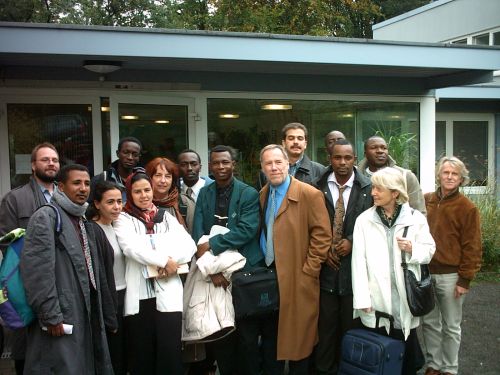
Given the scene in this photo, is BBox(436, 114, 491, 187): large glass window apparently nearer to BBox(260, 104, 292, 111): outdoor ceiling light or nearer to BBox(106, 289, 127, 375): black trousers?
BBox(260, 104, 292, 111): outdoor ceiling light

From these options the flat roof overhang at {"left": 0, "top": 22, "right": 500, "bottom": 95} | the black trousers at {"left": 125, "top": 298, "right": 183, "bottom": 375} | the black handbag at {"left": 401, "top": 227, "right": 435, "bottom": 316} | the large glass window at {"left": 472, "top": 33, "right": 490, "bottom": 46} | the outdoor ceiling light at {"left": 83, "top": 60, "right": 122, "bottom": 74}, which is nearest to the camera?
the black handbag at {"left": 401, "top": 227, "right": 435, "bottom": 316}

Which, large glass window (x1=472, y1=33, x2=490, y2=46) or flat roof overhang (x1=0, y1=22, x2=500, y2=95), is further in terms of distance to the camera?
large glass window (x1=472, y1=33, x2=490, y2=46)

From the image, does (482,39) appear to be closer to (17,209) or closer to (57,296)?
(17,209)

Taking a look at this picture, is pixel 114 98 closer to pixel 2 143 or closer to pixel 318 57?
pixel 2 143

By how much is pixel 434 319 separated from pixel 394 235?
115 centimetres

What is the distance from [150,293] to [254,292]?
31.7 inches

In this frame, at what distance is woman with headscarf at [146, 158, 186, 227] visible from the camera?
13.7 ft

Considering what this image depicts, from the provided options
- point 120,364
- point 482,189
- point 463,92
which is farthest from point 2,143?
point 463,92

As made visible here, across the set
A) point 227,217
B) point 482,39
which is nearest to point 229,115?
point 227,217

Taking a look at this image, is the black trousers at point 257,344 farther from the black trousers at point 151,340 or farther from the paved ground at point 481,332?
the paved ground at point 481,332

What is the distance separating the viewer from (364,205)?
418cm

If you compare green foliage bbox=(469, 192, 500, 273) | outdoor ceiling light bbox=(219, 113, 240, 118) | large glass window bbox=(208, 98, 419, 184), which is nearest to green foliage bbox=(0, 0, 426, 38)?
large glass window bbox=(208, 98, 419, 184)

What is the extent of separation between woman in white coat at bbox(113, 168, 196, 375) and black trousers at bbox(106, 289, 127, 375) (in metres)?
0.05

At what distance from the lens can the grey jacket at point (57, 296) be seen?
3154 millimetres
